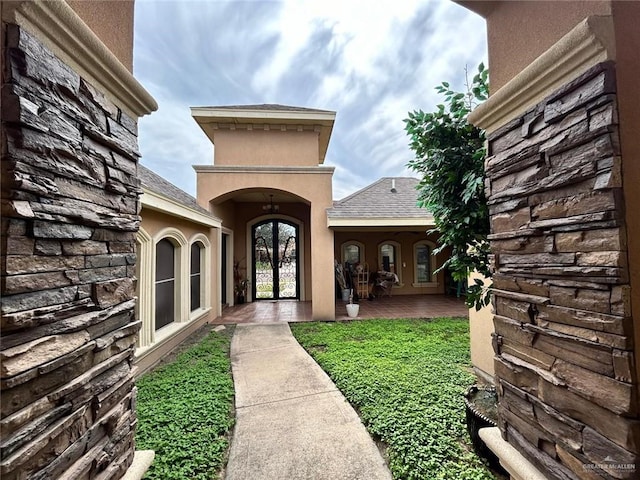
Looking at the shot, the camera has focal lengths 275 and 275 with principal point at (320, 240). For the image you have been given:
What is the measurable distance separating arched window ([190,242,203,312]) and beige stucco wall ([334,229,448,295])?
560cm

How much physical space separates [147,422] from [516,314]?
10.9 feet

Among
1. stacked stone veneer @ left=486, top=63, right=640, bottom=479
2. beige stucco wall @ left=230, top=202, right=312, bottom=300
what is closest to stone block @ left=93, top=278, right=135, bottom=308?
stacked stone veneer @ left=486, top=63, right=640, bottom=479

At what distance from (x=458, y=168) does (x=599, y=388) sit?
1.80 m

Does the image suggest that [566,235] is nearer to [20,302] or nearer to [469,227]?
[469,227]

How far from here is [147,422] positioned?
2691mm

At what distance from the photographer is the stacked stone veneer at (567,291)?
1019 millimetres

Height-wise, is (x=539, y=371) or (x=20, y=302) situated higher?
(x=20, y=302)

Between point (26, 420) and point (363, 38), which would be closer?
point (26, 420)

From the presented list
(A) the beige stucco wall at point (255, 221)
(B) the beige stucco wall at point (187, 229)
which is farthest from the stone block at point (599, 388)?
(A) the beige stucco wall at point (255, 221)

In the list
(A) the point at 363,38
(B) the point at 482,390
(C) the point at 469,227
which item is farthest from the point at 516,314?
(A) the point at 363,38

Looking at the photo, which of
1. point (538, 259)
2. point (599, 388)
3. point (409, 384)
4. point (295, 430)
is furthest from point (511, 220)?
point (409, 384)

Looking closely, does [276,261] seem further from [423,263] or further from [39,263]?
[39,263]

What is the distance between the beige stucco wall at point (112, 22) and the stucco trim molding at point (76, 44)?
0.20 metres

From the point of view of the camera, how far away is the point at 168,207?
14.1 ft
